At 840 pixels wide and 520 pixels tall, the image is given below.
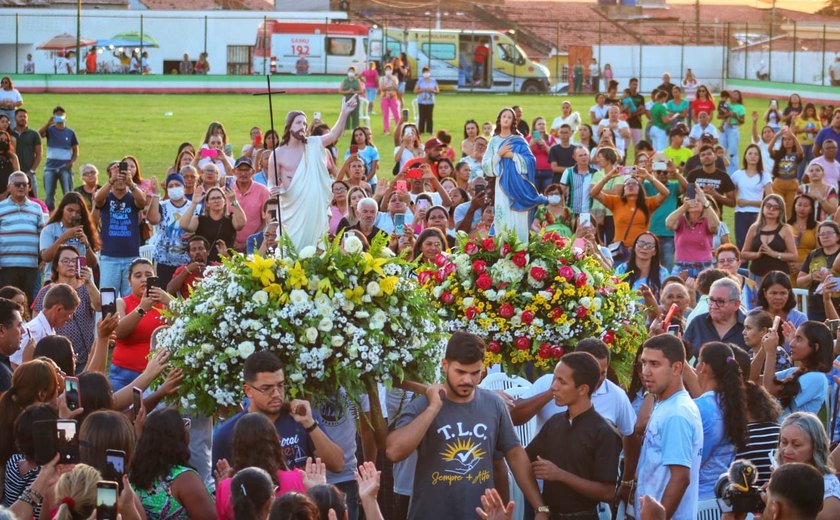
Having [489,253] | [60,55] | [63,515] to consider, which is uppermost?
[60,55]

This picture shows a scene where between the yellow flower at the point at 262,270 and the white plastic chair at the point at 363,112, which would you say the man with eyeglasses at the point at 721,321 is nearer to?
the yellow flower at the point at 262,270

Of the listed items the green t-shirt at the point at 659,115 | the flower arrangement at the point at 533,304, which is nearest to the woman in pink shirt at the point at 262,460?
the flower arrangement at the point at 533,304

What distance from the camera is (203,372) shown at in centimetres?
719

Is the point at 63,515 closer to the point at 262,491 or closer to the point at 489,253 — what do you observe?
the point at 262,491

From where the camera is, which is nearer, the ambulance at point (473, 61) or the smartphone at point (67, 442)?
the smartphone at point (67, 442)

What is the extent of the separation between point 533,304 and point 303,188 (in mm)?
2607

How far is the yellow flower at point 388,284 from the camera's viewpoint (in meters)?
7.41

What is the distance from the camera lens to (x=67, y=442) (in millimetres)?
5961

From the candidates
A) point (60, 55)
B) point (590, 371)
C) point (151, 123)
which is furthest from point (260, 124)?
point (590, 371)

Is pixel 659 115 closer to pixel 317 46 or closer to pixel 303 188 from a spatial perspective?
pixel 303 188

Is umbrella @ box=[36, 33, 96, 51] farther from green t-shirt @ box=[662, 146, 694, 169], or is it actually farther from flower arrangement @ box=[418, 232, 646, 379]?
flower arrangement @ box=[418, 232, 646, 379]

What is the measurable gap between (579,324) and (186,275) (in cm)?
432

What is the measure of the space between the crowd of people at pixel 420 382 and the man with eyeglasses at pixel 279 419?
0.05 feet

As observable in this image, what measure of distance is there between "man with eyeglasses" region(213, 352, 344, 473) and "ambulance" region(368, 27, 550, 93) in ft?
154
